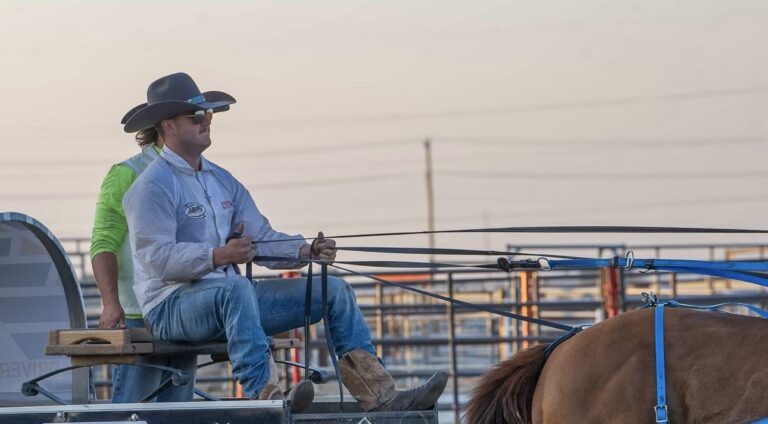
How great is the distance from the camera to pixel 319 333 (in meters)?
14.8

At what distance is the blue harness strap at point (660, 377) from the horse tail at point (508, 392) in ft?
1.63

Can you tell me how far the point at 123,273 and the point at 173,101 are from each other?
877mm

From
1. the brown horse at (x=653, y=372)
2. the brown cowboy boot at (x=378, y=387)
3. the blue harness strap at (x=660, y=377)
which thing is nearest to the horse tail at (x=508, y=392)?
the brown horse at (x=653, y=372)

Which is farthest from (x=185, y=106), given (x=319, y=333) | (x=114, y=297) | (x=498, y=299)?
(x=498, y=299)

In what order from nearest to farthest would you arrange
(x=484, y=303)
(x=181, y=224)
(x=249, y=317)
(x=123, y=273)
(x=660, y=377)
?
(x=660, y=377), (x=249, y=317), (x=181, y=224), (x=123, y=273), (x=484, y=303)

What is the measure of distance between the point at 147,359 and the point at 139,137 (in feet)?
3.61

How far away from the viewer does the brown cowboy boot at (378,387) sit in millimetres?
4957

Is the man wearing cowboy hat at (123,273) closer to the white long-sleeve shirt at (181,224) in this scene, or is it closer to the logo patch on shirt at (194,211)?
the white long-sleeve shirt at (181,224)

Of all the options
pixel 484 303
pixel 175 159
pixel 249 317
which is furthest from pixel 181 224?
pixel 484 303

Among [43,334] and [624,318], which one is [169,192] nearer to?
[43,334]

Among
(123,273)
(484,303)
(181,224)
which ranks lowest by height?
(484,303)

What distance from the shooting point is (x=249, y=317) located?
502cm

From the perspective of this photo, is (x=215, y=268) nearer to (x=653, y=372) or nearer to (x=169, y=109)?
(x=169, y=109)

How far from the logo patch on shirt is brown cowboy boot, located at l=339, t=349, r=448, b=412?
90cm
